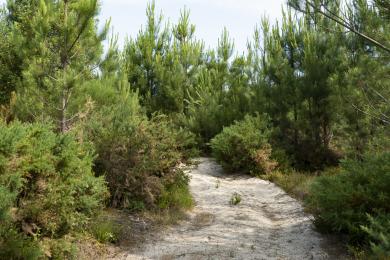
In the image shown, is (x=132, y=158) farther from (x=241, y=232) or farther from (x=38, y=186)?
(x=38, y=186)

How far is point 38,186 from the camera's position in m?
4.61

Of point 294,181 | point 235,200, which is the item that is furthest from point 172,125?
point 294,181

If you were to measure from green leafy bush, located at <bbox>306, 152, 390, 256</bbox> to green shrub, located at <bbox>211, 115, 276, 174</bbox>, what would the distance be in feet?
20.2

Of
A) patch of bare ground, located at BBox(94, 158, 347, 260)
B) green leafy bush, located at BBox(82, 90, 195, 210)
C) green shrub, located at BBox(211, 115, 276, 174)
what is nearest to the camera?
patch of bare ground, located at BBox(94, 158, 347, 260)

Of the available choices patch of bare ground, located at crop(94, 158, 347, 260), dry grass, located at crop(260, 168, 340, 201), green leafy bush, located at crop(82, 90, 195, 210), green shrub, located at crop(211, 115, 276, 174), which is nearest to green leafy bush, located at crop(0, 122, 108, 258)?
patch of bare ground, located at crop(94, 158, 347, 260)

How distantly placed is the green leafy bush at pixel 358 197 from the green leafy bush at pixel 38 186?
3268 mm

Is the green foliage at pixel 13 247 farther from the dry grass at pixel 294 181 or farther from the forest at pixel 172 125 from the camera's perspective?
the dry grass at pixel 294 181

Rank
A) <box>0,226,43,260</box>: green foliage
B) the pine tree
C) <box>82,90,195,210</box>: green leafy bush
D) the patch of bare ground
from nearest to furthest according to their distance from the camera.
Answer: <box>0,226,43,260</box>: green foliage < the patch of bare ground < <box>82,90,195,210</box>: green leafy bush < the pine tree

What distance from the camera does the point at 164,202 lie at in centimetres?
782

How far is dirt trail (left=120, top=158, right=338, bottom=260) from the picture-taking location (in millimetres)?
5750

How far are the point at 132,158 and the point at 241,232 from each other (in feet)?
7.65

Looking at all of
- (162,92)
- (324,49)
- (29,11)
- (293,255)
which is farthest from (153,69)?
(293,255)

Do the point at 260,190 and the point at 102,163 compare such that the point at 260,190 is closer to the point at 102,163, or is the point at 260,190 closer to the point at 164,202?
the point at 164,202

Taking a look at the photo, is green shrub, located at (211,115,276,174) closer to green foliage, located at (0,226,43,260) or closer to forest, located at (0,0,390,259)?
forest, located at (0,0,390,259)
